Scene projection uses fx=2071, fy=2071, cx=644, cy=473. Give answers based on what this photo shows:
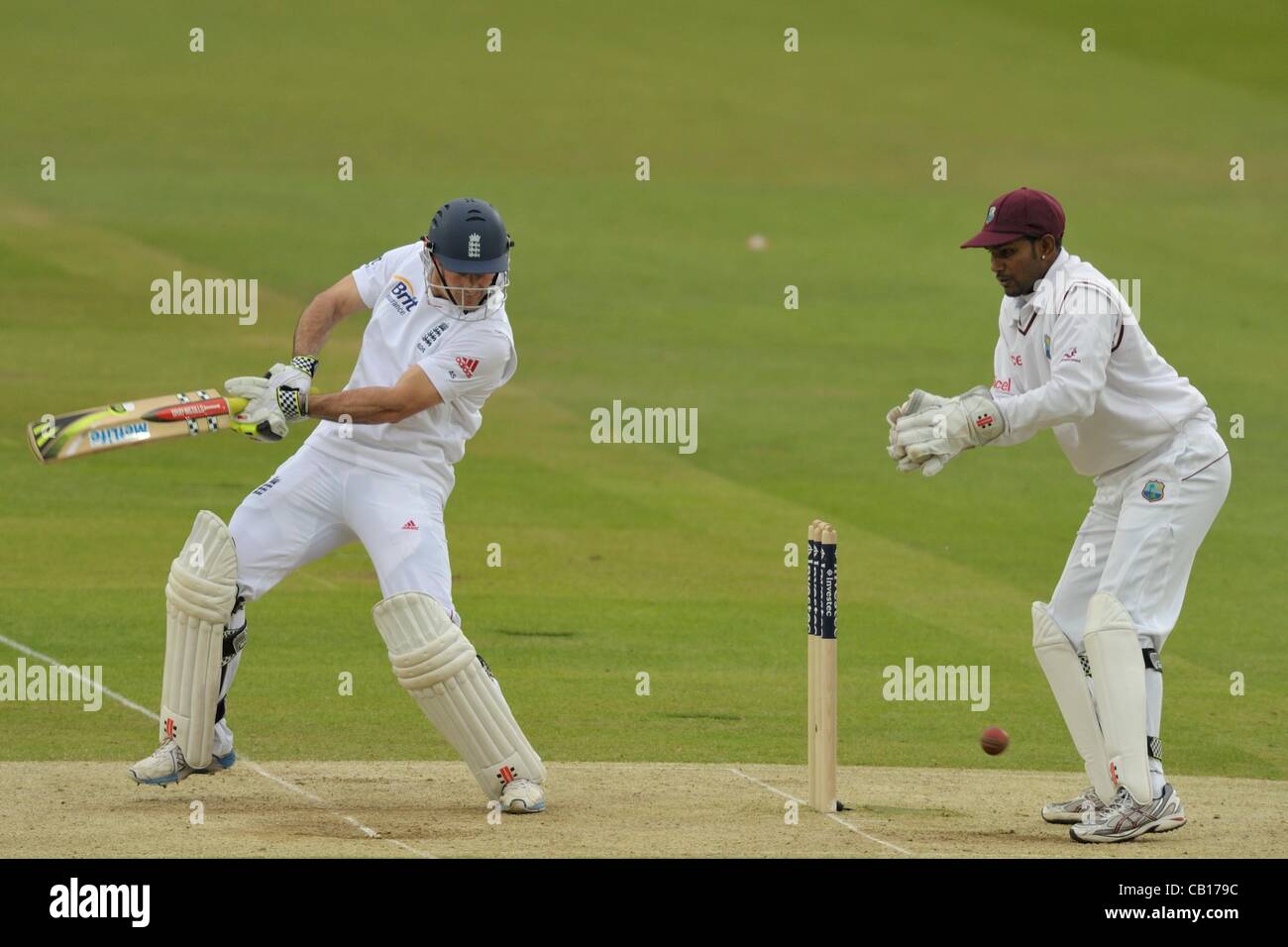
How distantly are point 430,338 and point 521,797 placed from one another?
1964 mm

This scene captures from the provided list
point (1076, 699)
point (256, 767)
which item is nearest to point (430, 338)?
point (256, 767)

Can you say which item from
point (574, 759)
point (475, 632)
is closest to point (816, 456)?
point (475, 632)

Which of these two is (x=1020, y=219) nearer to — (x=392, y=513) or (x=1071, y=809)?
(x=1071, y=809)

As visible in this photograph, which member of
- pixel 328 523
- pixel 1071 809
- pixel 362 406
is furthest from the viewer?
pixel 328 523

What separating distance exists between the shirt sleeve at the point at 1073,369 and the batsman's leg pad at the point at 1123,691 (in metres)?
0.82

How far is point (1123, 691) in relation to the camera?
8133 mm

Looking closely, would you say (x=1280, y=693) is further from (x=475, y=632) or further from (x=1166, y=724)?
(x=475, y=632)

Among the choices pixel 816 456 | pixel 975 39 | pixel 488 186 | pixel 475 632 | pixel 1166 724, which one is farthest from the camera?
pixel 975 39

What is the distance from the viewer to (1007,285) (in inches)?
→ 333

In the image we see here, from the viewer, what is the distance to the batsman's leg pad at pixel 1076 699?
847cm

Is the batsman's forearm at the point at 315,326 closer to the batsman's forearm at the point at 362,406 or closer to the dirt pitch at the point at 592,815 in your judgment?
the batsman's forearm at the point at 362,406

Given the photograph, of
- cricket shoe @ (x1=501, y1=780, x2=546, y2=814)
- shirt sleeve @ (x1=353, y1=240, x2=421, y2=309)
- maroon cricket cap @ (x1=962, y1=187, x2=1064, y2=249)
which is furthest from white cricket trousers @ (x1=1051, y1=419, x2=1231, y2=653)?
shirt sleeve @ (x1=353, y1=240, x2=421, y2=309)

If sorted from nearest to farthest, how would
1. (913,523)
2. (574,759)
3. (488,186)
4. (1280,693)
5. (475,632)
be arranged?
(574,759) < (1280,693) < (475,632) < (913,523) < (488,186)

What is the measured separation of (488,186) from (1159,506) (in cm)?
2411
